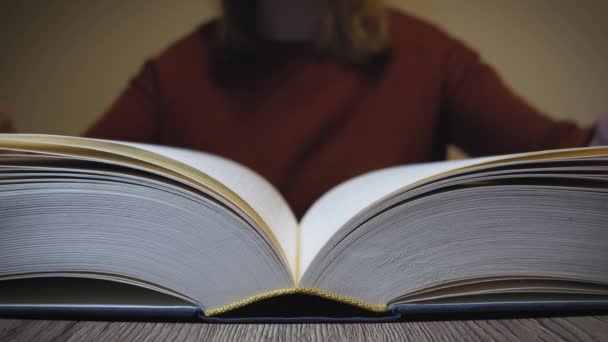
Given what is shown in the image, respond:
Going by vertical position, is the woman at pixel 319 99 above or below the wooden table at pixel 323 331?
above

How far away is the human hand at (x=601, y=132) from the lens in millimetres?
591

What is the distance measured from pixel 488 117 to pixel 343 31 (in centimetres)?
40

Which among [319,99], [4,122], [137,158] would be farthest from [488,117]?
[4,122]

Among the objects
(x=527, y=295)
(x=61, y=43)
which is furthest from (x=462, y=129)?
(x=61, y=43)

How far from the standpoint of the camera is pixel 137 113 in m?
0.91

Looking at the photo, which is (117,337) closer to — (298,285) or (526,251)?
(298,285)

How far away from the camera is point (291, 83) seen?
92cm

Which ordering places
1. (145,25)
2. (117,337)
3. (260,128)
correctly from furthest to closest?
(145,25) < (260,128) < (117,337)

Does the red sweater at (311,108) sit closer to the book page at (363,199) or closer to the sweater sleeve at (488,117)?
the sweater sleeve at (488,117)

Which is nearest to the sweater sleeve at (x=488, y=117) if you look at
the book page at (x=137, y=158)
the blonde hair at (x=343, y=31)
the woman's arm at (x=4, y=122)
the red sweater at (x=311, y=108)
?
the red sweater at (x=311, y=108)

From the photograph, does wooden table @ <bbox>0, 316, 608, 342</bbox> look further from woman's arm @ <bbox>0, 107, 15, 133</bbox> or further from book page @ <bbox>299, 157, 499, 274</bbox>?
woman's arm @ <bbox>0, 107, 15, 133</bbox>

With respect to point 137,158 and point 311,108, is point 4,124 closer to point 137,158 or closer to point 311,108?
point 137,158

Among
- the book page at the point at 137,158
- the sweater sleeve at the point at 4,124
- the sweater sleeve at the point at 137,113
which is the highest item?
the sweater sleeve at the point at 137,113

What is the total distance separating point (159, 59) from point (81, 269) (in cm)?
75
